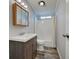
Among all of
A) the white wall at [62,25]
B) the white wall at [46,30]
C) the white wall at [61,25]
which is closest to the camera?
the white wall at [62,25]

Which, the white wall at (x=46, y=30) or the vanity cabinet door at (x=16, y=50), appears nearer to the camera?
the vanity cabinet door at (x=16, y=50)

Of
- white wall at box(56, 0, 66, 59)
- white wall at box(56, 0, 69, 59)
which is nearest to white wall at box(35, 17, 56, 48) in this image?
white wall at box(56, 0, 66, 59)

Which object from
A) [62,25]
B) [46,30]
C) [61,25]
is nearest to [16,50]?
[62,25]

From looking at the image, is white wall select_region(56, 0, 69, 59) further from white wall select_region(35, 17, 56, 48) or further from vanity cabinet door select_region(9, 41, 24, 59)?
white wall select_region(35, 17, 56, 48)

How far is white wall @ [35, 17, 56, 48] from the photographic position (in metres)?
4.86

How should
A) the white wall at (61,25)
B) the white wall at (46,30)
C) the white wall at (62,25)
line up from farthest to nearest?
the white wall at (46,30) < the white wall at (61,25) < the white wall at (62,25)

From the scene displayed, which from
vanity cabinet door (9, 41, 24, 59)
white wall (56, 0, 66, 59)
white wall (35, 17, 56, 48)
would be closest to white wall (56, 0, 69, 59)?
white wall (56, 0, 66, 59)

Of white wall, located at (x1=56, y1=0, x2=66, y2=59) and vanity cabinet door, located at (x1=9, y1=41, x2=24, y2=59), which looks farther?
white wall, located at (x1=56, y1=0, x2=66, y2=59)

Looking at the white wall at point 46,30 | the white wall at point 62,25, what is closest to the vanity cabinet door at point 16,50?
the white wall at point 62,25

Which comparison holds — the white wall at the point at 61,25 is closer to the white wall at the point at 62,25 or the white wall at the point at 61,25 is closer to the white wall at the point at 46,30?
the white wall at the point at 62,25

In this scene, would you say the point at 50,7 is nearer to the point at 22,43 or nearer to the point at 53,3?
the point at 53,3

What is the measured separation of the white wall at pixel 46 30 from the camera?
16.0ft

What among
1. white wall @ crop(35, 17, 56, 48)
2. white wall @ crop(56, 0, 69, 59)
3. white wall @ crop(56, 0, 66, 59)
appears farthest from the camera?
white wall @ crop(35, 17, 56, 48)

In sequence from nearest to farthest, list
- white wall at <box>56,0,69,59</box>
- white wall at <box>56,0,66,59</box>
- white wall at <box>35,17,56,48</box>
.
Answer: white wall at <box>56,0,69,59</box>, white wall at <box>56,0,66,59</box>, white wall at <box>35,17,56,48</box>
